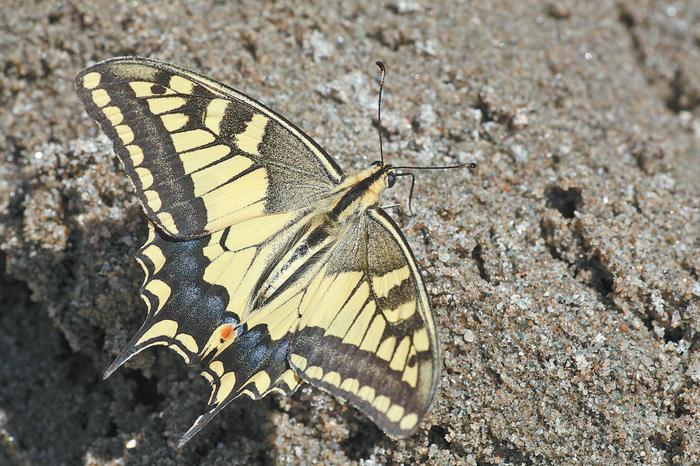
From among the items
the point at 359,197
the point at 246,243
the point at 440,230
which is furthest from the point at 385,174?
the point at 246,243

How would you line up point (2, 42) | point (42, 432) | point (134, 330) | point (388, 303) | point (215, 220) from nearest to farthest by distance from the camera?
point (388, 303), point (215, 220), point (134, 330), point (42, 432), point (2, 42)

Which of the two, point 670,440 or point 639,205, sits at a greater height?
point 639,205

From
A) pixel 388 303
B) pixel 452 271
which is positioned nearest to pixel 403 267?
pixel 388 303

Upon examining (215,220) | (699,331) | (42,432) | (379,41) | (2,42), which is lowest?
(699,331)

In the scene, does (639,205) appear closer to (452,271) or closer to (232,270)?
(452,271)

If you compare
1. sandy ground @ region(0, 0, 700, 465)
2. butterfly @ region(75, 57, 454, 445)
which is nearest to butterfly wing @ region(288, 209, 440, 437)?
butterfly @ region(75, 57, 454, 445)
